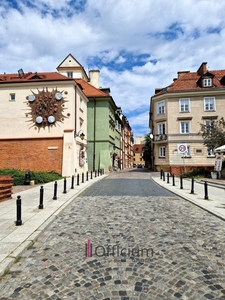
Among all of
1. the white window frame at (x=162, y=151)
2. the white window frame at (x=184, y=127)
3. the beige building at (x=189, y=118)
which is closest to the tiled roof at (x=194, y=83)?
the beige building at (x=189, y=118)

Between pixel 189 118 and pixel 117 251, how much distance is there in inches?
1220

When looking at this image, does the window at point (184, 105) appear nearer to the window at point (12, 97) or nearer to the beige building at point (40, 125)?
the beige building at point (40, 125)

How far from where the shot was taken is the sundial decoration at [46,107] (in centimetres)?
2573

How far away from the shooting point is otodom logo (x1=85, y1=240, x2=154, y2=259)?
166 inches

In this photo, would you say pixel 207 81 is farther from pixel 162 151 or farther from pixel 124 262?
pixel 124 262

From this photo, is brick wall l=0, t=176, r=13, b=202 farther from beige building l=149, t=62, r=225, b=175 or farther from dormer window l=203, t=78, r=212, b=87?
dormer window l=203, t=78, r=212, b=87

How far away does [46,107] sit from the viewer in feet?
85.3

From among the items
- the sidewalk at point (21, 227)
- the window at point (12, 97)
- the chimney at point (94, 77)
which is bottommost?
the sidewalk at point (21, 227)

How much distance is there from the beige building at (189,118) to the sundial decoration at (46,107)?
15639 mm

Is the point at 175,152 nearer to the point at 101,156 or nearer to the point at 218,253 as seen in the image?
the point at 101,156

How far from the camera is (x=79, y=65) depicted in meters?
41.5

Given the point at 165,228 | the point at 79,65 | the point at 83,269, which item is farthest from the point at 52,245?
the point at 79,65

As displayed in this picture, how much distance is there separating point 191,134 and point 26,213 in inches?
1137

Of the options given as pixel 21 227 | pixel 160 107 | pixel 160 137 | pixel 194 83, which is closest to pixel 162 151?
pixel 160 137
